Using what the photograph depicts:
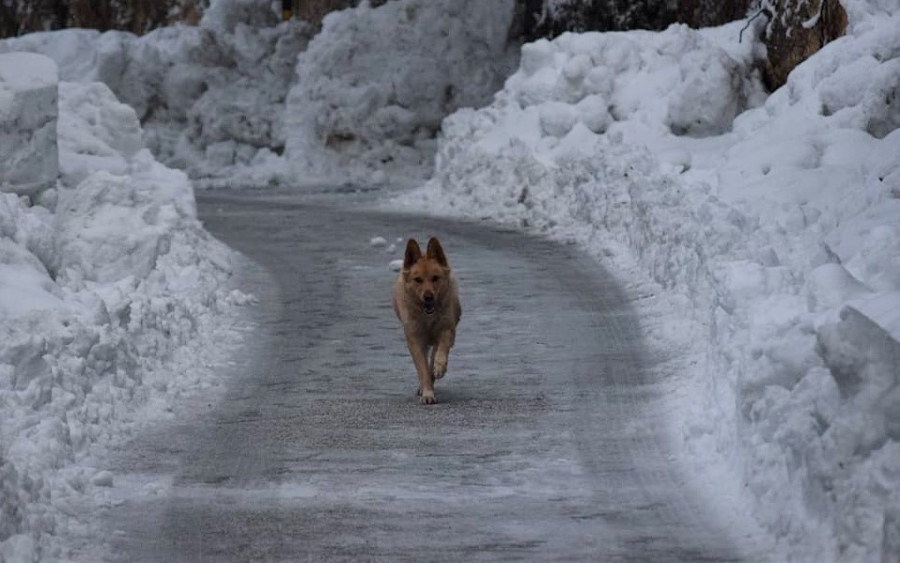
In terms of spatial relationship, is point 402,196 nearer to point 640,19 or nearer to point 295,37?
point 640,19

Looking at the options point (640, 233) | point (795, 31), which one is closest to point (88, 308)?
point (640, 233)

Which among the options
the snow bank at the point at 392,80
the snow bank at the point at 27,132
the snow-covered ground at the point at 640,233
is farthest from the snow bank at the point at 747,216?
the snow bank at the point at 27,132

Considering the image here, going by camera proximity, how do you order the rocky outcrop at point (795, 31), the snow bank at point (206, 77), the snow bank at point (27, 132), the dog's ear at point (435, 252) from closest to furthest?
the dog's ear at point (435, 252)
the snow bank at point (27, 132)
the rocky outcrop at point (795, 31)
the snow bank at point (206, 77)

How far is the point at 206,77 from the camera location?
41.0 metres

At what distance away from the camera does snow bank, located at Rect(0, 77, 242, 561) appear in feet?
29.5

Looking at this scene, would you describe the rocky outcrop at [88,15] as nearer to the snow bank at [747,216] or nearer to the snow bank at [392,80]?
the snow bank at [392,80]

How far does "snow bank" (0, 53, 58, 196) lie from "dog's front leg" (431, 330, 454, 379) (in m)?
6.23

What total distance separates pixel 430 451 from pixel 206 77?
3201 centimetres

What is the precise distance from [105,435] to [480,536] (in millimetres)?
3307

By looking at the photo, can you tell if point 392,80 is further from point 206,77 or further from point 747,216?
point 747,216

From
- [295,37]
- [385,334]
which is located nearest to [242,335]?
[385,334]

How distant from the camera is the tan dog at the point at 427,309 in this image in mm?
11773

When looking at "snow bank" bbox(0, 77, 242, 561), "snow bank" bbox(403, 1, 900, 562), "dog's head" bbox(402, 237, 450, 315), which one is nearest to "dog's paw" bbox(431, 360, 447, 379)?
"dog's head" bbox(402, 237, 450, 315)

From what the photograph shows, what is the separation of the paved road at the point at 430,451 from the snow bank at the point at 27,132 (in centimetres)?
280
